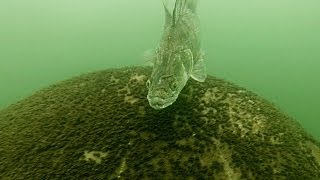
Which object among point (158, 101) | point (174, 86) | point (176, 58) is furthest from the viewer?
point (176, 58)

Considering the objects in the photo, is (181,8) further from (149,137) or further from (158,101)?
(149,137)

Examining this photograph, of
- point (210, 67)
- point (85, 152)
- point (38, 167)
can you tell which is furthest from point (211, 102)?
point (210, 67)

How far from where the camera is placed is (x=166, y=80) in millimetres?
5395

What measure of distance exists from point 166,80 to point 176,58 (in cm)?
33

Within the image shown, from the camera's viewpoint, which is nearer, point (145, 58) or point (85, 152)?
point (85, 152)

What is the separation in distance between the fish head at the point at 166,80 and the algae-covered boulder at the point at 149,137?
1.53ft

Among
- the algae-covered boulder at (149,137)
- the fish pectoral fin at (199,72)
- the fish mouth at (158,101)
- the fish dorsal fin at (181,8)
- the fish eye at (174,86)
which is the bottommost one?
the algae-covered boulder at (149,137)

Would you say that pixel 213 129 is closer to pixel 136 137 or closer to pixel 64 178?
pixel 136 137

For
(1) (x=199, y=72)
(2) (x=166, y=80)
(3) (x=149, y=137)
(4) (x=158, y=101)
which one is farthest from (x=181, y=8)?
(3) (x=149, y=137)

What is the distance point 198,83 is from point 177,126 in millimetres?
916

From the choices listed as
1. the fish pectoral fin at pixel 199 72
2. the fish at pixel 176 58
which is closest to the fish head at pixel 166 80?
the fish at pixel 176 58

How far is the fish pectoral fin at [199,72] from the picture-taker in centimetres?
617

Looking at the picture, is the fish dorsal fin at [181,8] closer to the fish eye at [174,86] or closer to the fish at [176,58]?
the fish at [176,58]

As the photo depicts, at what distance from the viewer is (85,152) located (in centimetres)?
552
